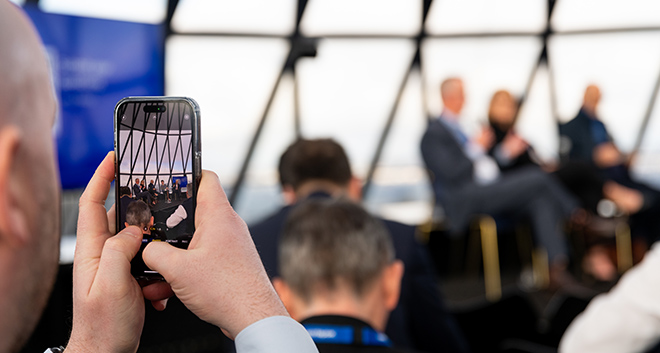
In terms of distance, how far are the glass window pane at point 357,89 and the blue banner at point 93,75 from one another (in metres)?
5.02

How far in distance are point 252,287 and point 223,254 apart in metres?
0.03

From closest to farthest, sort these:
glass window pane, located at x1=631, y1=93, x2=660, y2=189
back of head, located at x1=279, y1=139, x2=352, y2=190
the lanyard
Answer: the lanyard, back of head, located at x1=279, y1=139, x2=352, y2=190, glass window pane, located at x1=631, y1=93, x2=660, y2=189

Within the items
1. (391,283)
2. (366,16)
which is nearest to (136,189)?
(391,283)

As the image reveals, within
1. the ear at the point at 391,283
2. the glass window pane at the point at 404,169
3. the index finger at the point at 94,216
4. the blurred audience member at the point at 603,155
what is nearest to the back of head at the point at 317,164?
the ear at the point at 391,283

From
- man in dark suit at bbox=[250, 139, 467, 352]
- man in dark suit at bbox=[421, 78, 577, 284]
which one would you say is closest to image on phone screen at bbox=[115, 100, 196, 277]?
man in dark suit at bbox=[250, 139, 467, 352]

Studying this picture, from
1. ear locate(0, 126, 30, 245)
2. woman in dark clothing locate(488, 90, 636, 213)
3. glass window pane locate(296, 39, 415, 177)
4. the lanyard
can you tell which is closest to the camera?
ear locate(0, 126, 30, 245)

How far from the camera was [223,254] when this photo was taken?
353 millimetres

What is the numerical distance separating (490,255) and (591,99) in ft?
4.92

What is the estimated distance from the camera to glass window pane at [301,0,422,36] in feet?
18.9

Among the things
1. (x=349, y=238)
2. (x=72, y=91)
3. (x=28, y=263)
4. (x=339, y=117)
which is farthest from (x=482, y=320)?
(x=339, y=117)

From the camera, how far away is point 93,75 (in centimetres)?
52

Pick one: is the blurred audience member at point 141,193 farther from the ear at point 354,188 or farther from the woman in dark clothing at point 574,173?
the woman in dark clothing at point 574,173

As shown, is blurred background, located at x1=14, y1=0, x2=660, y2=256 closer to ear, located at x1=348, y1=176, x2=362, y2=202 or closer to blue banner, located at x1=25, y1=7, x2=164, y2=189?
ear, located at x1=348, y1=176, x2=362, y2=202

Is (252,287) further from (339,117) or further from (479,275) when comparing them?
(339,117)
